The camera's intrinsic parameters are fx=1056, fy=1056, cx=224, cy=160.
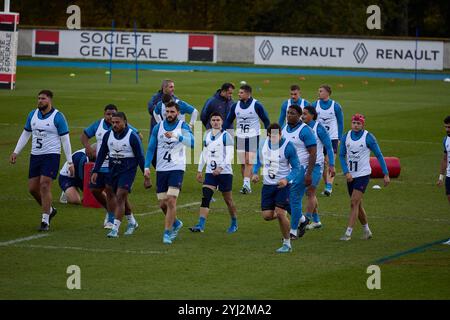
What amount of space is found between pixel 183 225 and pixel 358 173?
3.28 m

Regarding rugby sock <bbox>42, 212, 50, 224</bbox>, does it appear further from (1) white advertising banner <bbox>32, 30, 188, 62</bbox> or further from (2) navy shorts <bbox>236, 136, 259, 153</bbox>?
(1) white advertising banner <bbox>32, 30, 188, 62</bbox>

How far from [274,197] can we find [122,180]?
8.40 feet

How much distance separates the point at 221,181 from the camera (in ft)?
57.9

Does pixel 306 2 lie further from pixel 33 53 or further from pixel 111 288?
pixel 111 288

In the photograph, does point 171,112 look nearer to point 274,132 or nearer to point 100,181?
point 274,132

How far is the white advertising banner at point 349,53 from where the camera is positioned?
54656 mm

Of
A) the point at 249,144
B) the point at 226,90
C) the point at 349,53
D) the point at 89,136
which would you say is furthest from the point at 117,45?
the point at 89,136

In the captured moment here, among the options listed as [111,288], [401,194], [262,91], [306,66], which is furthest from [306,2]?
[111,288]

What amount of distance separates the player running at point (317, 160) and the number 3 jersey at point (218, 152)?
1.47 meters

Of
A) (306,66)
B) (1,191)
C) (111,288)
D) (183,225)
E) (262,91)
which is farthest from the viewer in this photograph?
(306,66)

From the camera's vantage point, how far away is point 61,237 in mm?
17016
